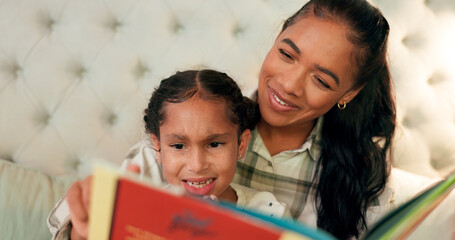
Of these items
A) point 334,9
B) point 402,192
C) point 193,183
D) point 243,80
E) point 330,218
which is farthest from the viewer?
point 243,80

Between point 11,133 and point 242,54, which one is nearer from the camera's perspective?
point 11,133

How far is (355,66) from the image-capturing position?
1.13 meters

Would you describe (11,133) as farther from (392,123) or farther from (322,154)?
(392,123)

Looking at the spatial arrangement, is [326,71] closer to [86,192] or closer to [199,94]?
[199,94]

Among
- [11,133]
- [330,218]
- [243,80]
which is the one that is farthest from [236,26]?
[11,133]

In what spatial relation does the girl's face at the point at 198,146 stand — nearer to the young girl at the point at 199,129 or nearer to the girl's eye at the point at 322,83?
the young girl at the point at 199,129

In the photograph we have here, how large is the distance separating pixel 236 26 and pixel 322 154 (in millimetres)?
645

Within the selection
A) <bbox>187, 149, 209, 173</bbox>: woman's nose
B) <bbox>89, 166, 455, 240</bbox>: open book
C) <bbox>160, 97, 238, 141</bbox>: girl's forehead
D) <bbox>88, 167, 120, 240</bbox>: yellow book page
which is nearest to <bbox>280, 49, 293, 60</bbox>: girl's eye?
<bbox>160, 97, 238, 141</bbox>: girl's forehead

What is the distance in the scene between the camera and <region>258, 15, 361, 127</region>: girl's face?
1.08 m

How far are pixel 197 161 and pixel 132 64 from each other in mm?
756

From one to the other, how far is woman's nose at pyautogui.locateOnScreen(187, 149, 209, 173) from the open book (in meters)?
0.42

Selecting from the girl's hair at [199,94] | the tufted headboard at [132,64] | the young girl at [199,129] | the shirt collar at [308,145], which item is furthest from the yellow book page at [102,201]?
the tufted headboard at [132,64]

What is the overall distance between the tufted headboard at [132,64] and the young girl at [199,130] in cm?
53

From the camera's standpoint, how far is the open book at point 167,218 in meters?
0.45
